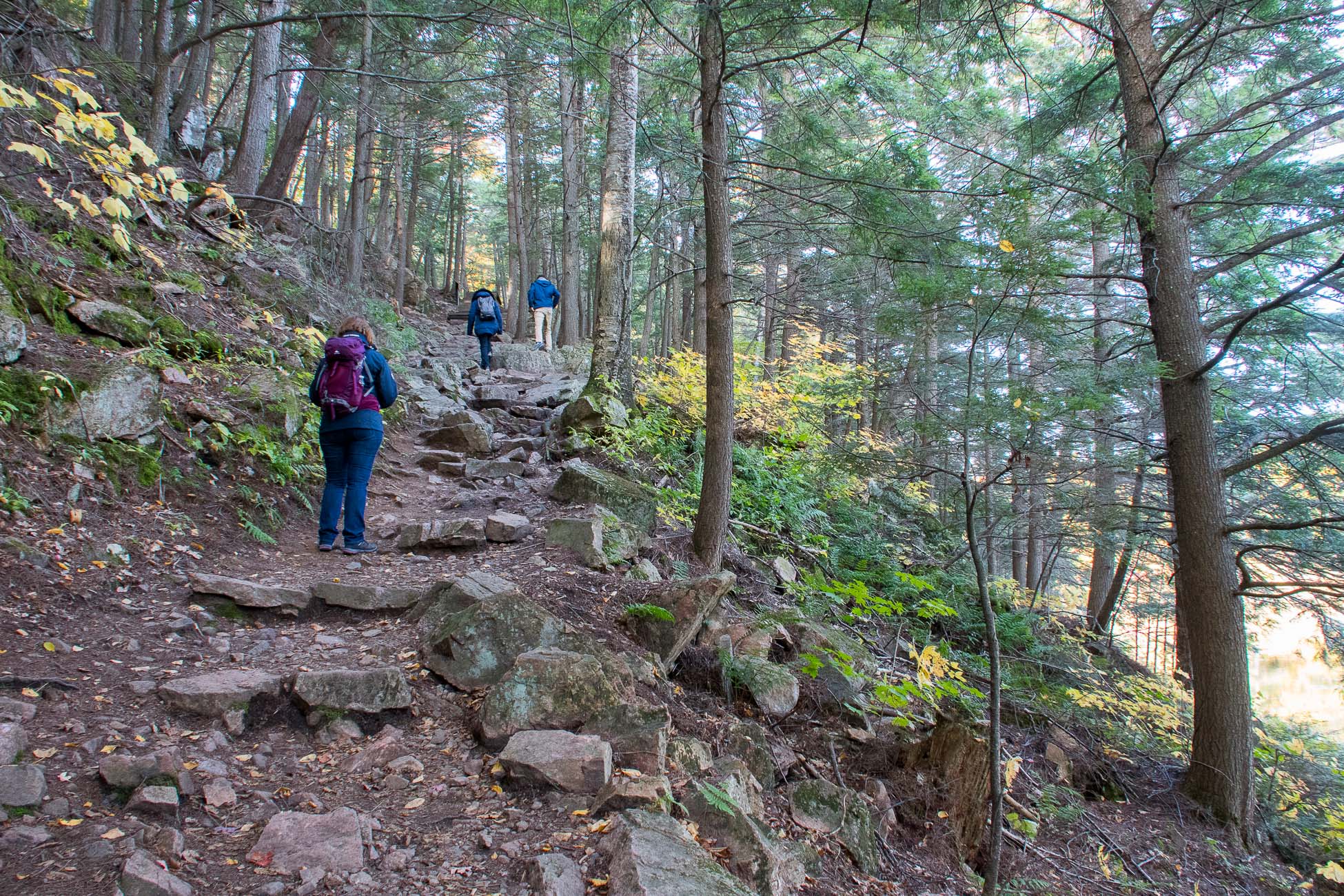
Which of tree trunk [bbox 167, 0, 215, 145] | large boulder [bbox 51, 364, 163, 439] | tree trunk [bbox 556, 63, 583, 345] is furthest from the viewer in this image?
tree trunk [bbox 556, 63, 583, 345]

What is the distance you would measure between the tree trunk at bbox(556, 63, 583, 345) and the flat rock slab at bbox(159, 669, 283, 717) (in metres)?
13.0

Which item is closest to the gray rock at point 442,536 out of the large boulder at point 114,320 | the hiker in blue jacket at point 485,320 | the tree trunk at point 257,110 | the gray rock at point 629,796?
the large boulder at point 114,320

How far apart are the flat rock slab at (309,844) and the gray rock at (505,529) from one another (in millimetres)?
3453

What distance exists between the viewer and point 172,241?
8.05 meters

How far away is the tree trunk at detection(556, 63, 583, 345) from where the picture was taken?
592 inches

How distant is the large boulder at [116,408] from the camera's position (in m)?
4.82

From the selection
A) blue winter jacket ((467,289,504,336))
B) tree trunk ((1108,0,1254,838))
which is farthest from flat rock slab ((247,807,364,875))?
blue winter jacket ((467,289,504,336))

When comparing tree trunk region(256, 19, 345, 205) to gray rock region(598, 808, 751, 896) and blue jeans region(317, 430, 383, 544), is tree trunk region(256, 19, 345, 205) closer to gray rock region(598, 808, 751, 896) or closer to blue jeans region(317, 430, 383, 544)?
blue jeans region(317, 430, 383, 544)

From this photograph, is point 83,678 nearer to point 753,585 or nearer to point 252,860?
point 252,860

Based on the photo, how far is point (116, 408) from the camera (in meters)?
5.12

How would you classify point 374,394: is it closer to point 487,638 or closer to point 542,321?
point 487,638

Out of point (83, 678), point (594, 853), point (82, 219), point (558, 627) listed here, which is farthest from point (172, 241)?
point (594, 853)

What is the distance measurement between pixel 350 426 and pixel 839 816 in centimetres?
466

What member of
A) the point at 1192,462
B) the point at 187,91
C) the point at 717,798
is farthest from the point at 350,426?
the point at 187,91
